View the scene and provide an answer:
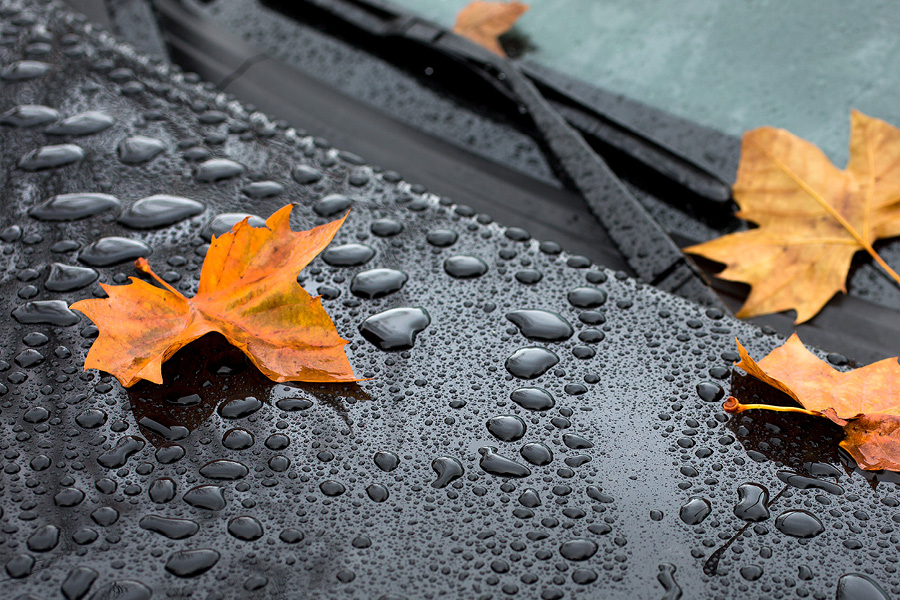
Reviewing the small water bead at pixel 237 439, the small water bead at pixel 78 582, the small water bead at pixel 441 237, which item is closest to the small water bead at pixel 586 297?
the small water bead at pixel 441 237

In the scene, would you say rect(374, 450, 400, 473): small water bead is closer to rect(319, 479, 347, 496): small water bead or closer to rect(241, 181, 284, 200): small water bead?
rect(319, 479, 347, 496): small water bead

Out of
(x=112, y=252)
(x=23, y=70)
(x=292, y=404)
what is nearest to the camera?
(x=292, y=404)

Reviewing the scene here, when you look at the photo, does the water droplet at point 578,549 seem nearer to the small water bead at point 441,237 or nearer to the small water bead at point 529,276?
the small water bead at point 529,276

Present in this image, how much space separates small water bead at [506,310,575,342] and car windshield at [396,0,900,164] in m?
0.74

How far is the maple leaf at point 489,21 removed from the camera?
183 cm

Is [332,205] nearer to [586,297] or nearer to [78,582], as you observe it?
[586,297]

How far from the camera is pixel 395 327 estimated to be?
1.16m

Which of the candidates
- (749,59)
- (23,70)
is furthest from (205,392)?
(749,59)

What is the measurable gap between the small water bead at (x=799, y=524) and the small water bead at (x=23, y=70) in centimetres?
185

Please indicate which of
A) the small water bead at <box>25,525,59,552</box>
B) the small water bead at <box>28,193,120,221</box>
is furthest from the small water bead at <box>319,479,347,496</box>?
the small water bead at <box>28,193,120,221</box>

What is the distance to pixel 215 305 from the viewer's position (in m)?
1.12

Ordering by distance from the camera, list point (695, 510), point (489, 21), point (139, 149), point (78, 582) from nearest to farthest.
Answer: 1. point (78, 582)
2. point (695, 510)
3. point (139, 149)
4. point (489, 21)

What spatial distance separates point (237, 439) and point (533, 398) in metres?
0.47

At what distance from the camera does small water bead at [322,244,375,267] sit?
4.18ft
